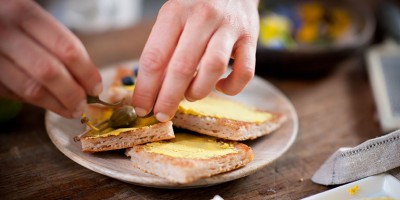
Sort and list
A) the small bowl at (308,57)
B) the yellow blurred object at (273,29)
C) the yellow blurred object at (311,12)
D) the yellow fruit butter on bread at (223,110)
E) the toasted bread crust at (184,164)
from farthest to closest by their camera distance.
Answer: the yellow blurred object at (311,12) → the yellow blurred object at (273,29) → the small bowl at (308,57) → the yellow fruit butter on bread at (223,110) → the toasted bread crust at (184,164)

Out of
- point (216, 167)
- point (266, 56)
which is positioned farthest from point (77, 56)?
point (266, 56)

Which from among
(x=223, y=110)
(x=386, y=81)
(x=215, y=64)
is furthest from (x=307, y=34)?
(x=215, y=64)

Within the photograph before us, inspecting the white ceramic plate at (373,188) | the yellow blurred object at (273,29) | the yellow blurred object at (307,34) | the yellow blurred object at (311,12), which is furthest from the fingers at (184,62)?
the yellow blurred object at (311,12)

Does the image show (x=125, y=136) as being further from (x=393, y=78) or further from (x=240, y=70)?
(x=393, y=78)

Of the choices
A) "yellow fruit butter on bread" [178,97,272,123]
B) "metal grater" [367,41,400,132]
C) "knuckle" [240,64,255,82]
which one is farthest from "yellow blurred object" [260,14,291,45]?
"knuckle" [240,64,255,82]

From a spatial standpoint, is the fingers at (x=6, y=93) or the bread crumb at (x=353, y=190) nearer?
the fingers at (x=6, y=93)

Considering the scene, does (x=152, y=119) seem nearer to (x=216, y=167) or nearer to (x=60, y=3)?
(x=216, y=167)

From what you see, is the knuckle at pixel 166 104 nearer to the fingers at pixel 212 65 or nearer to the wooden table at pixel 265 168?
the fingers at pixel 212 65

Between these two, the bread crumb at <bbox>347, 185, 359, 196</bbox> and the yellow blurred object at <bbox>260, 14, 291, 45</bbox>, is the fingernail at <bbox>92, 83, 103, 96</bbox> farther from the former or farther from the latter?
the yellow blurred object at <bbox>260, 14, 291, 45</bbox>
